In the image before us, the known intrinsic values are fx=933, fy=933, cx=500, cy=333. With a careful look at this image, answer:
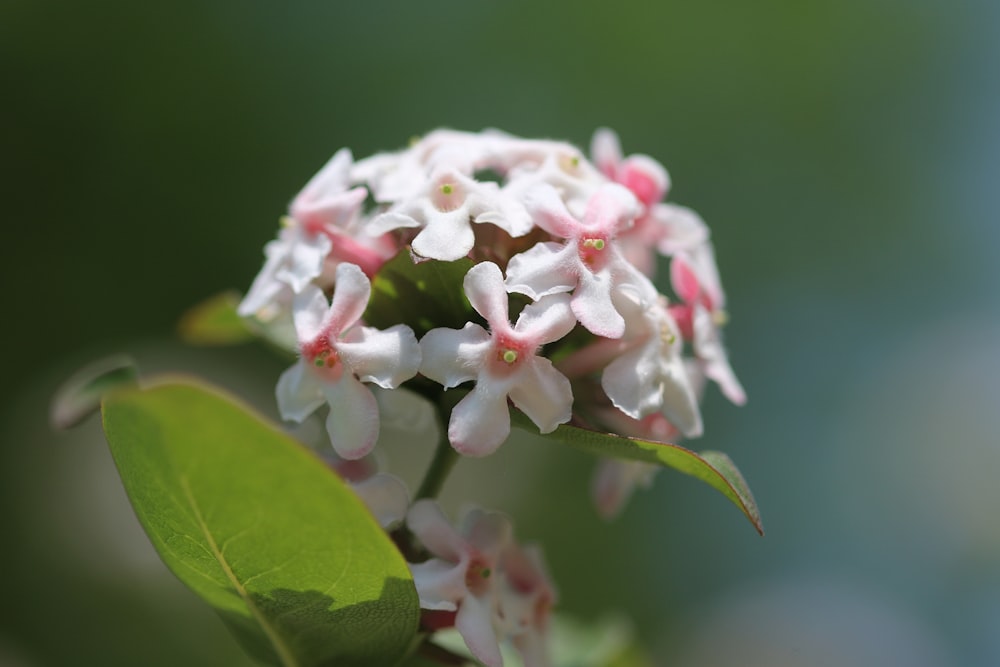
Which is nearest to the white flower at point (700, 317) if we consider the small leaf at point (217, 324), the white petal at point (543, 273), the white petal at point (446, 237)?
the white petal at point (543, 273)

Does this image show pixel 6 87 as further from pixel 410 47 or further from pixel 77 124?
pixel 410 47

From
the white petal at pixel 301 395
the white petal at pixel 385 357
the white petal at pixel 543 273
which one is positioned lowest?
the white petal at pixel 301 395

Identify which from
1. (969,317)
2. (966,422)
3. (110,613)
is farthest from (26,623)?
(969,317)

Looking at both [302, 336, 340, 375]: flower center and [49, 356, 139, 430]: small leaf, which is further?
[302, 336, 340, 375]: flower center

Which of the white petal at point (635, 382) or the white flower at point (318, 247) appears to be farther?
the white flower at point (318, 247)

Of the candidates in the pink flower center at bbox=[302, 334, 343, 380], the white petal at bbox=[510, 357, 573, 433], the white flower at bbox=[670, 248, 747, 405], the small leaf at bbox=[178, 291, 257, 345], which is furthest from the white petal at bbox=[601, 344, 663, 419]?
the small leaf at bbox=[178, 291, 257, 345]

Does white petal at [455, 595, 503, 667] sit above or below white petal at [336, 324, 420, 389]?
below

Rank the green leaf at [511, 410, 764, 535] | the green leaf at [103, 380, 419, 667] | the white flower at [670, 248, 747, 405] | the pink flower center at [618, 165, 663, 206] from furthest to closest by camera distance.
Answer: the pink flower center at [618, 165, 663, 206] → the white flower at [670, 248, 747, 405] → the green leaf at [511, 410, 764, 535] → the green leaf at [103, 380, 419, 667]

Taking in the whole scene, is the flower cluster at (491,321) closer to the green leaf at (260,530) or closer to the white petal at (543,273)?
the white petal at (543,273)

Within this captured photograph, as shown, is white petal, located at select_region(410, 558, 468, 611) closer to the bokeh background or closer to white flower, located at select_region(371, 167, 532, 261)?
white flower, located at select_region(371, 167, 532, 261)

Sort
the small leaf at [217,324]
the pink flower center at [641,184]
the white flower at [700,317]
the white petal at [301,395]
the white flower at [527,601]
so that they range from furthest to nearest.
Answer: the small leaf at [217,324], the pink flower center at [641,184], the white flower at [700,317], the white flower at [527,601], the white petal at [301,395]
